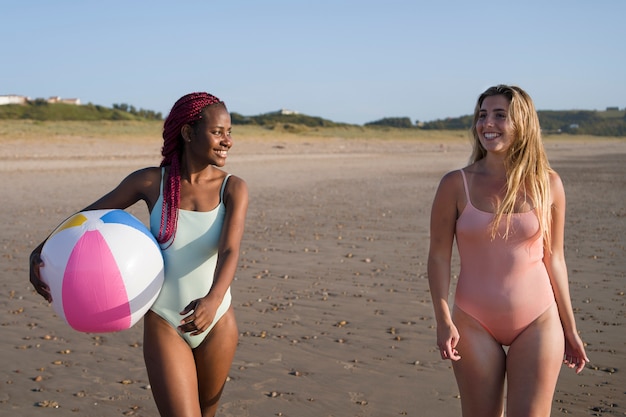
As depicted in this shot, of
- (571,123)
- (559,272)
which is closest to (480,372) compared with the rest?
(559,272)

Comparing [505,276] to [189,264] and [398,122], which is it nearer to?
[189,264]

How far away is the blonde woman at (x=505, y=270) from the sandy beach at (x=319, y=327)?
6.01 ft

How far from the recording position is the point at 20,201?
647 inches

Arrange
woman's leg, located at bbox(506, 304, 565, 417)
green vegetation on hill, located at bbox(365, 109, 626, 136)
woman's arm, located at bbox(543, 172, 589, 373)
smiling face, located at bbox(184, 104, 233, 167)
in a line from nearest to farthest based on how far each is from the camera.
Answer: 1. woman's leg, located at bbox(506, 304, 565, 417)
2. woman's arm, located at bbox(543, 172, 589, 373)
3. smiling face, located at bbox(184, 104, 233, 167)
4. green vegetation on hill, located at bbox(365, 109, 626, 136)

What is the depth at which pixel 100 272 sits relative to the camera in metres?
3.59

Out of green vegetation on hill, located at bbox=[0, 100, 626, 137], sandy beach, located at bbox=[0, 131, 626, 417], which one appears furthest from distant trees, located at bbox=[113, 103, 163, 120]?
sandy beach, located at bbox=[0, 131, 626, 417]

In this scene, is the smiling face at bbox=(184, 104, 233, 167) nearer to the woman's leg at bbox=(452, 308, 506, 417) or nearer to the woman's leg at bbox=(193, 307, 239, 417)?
the woman's leg at bbox=(193, 307, 239, 417)

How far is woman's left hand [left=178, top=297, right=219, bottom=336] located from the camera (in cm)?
356

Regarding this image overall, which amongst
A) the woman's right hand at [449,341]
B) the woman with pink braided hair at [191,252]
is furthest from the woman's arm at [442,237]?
the woman with pink braided hair at [191,252]

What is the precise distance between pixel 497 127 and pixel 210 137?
1417 mm

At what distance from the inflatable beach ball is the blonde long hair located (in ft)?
5.40

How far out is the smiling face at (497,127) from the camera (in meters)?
3.84

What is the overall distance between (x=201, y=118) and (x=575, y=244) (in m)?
9.07

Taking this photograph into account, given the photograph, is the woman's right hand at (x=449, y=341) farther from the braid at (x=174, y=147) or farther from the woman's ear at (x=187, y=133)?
the woman's ear at (x=187, y=133)
